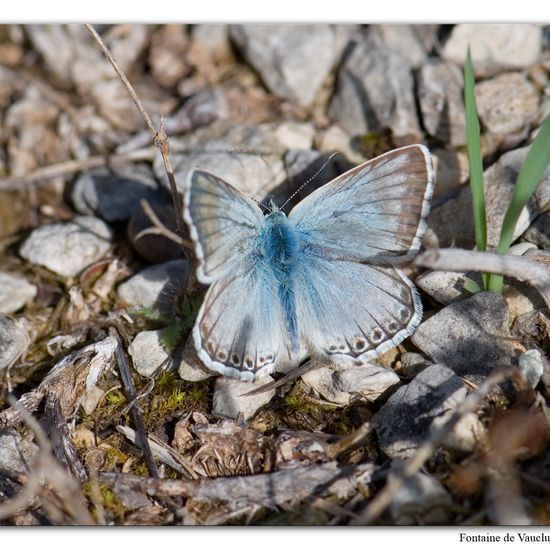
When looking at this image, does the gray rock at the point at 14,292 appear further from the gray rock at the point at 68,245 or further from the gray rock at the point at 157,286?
the gray rock at the point at 157,286

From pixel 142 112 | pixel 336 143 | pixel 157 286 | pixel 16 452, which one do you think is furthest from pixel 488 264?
pixel 16 452

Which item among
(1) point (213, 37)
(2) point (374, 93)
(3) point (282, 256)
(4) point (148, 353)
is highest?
(1) point (213, 37)

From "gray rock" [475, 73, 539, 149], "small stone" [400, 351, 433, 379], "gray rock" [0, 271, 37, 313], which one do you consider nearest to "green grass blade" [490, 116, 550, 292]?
"small stone" [400, 351, 433, 379]

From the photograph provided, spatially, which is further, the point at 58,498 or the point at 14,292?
the point at 14,292

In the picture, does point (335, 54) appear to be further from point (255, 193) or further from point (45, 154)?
point (45, 154)

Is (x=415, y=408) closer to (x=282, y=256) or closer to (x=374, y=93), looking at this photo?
(x=282, y=256)

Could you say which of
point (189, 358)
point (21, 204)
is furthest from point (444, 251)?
point (21, 204)
